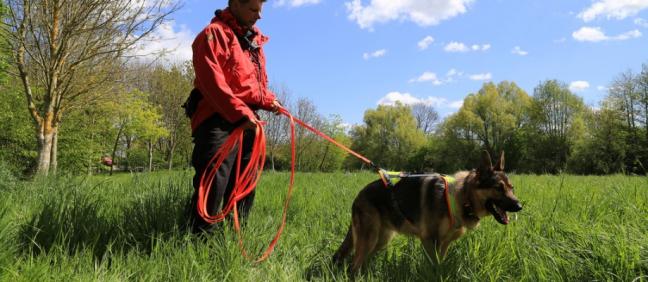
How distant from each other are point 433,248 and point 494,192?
709 millimetres

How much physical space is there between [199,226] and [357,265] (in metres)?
1.38

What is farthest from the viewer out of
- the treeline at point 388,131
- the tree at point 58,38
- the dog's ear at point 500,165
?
the treeline at point 388,131

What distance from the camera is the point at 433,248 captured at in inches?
135

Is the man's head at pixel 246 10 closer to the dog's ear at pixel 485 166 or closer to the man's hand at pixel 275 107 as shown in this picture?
the man's hand at pixel 275 107

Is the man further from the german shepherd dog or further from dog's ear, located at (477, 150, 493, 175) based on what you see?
dog's ear, located at (477, 150, 493, 175)

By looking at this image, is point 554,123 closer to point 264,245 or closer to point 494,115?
point 494,115

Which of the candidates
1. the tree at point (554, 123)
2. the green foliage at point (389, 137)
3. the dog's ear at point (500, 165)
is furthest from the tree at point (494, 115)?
the dog's ear at point (500, 165)

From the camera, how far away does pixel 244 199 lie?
3.80 meters

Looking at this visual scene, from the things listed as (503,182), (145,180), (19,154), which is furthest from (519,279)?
(19,154)

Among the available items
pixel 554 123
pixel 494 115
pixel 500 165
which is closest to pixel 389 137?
pixel 494 115

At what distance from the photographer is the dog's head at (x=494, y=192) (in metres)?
3.44

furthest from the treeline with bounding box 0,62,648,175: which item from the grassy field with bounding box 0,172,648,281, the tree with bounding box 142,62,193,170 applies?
the grassy field with bounding box 0,172,648,281

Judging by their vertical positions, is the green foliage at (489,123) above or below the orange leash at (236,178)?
above

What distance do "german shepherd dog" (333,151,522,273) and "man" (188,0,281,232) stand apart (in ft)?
4.09
